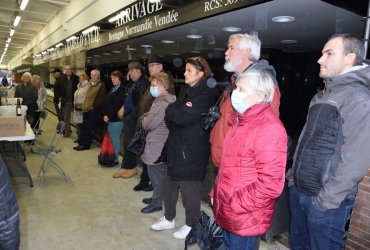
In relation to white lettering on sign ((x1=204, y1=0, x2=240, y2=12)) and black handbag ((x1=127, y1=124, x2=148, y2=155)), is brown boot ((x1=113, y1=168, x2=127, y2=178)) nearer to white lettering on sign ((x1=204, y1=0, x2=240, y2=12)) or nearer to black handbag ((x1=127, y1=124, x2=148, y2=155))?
black handbag ((x1=127, y1=124, x2=148, y2=155))

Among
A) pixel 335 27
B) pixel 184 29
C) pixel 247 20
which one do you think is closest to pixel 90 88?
pixel 184 29

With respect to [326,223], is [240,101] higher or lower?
higher

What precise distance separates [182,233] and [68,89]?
16.3 feet

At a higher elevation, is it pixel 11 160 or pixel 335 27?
pixel 335 27

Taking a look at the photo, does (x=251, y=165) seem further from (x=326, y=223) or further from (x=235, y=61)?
(x=235, y=61)

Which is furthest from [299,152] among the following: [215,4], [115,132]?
[115,132]

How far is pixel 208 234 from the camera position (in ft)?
6.94

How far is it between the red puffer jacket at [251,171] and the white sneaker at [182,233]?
111cm

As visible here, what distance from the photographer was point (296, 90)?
8.13ft

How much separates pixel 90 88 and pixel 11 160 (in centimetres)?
184

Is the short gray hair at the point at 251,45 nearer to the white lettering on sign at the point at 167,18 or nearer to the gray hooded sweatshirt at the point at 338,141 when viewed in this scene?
the gray hooded sweatshirt at the point at 338,141

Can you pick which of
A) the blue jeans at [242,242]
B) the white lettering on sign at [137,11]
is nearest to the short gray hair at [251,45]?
the blue jeans at [242,242]

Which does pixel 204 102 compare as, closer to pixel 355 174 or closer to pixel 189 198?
pixel 189 198

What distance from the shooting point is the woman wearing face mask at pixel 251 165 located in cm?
145
